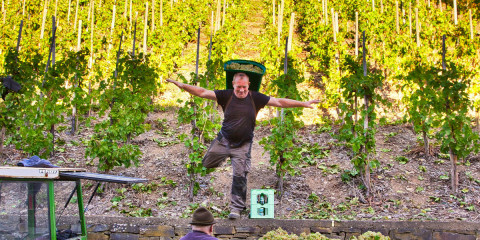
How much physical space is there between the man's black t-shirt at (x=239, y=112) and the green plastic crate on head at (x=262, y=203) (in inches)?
27.1

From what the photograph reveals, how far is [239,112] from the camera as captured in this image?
5898 millimetres

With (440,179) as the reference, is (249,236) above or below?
below

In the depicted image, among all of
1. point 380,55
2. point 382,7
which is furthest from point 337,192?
point 382,7

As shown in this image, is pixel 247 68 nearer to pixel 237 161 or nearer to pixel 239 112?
pixel 239 112

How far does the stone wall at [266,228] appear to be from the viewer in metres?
5.90

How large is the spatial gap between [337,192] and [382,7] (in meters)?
11.0

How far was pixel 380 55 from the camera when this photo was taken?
1305 centimetres

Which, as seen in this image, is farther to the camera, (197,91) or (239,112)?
(239,112)

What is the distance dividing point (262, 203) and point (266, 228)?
0.31m

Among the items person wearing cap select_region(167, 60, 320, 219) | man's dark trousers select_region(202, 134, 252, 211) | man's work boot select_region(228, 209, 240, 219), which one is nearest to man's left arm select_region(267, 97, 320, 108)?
person wearing cap select_region(167, 60, 320, 219)

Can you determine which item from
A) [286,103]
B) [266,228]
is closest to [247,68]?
[286,103]

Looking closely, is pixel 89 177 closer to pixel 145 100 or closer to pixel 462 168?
pixel 145 100

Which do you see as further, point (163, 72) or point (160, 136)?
point (163, 72)

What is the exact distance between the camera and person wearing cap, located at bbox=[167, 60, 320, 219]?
5.88 meters
